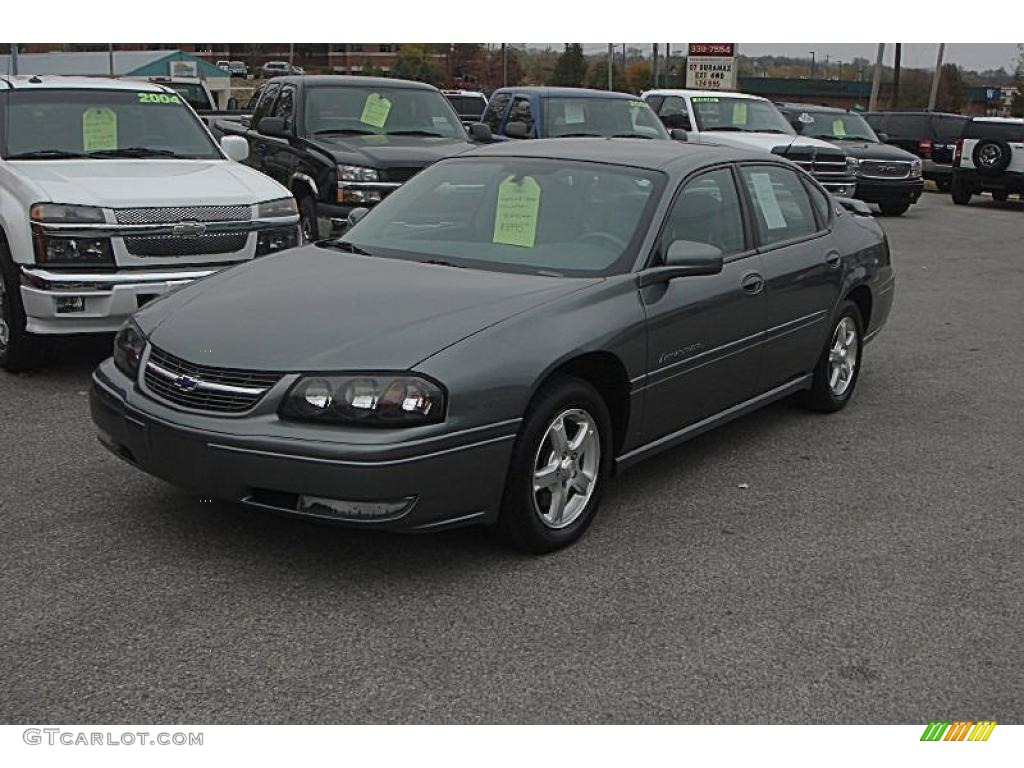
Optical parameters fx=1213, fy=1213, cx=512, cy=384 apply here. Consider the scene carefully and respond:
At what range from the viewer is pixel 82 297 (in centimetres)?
673

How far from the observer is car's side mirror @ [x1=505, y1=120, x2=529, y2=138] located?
13492 millimetres

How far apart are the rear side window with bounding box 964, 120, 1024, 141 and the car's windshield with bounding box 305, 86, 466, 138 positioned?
45.1 feet

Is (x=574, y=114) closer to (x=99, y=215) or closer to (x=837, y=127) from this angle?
(x=99, y=215)

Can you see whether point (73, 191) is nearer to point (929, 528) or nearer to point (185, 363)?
point (185, 363)

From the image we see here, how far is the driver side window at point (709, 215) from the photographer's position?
5395mm

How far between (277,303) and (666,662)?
6.70ft

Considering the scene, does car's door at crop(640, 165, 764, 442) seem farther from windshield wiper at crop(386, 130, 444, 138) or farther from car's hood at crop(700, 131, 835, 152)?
car's hood at crop(700, 131, 835, 152)

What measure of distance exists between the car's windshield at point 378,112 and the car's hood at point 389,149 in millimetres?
173

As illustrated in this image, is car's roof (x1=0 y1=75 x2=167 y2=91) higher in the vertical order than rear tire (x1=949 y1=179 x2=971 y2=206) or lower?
higher

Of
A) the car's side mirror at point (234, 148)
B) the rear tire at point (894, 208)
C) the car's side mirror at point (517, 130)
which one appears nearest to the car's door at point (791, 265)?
the car's side mirror at point (234, 148)

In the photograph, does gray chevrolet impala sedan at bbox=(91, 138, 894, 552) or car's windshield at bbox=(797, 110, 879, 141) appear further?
car's windshield at bbox=(797, 110, 879, 141)

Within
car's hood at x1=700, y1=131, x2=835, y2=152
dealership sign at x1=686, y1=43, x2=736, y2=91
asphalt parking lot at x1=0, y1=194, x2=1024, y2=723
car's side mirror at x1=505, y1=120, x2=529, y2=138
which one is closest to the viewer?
asphalt parking lot at x1=0, y1=194, x2=1024, y2=723

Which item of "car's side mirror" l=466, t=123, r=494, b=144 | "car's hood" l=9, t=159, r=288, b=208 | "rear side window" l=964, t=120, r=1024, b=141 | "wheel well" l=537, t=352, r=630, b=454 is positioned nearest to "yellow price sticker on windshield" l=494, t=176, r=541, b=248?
"wheel well" l=537, t=352, r=630, b=454

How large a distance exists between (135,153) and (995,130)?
18.5 metres
